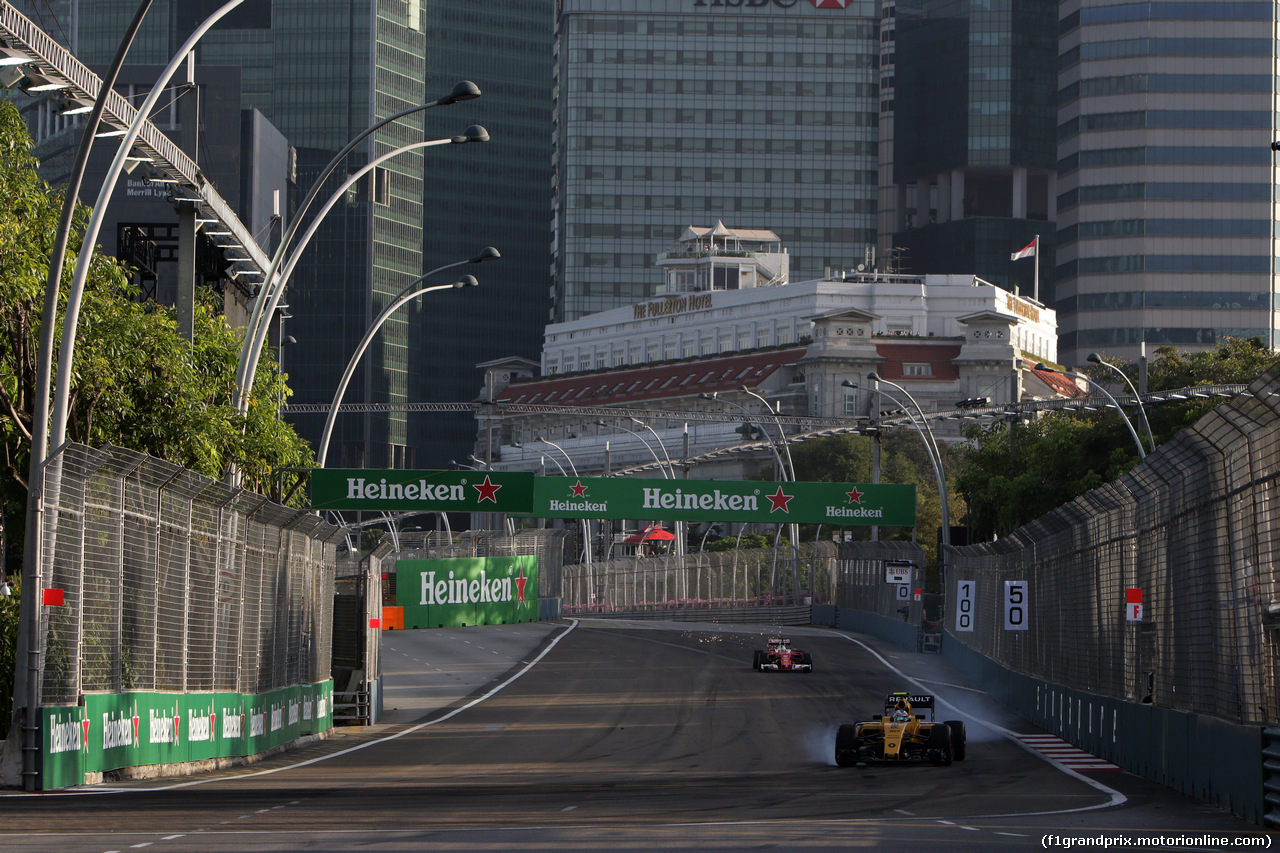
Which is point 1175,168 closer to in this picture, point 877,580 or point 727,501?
point 877,580

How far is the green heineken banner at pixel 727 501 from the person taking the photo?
52.0 meters

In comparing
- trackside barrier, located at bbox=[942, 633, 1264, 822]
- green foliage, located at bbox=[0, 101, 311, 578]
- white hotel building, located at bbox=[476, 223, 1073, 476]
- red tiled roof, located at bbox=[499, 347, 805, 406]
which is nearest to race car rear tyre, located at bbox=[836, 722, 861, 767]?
trackside barrier, located at bbox=[942, 633, 1264, 822]

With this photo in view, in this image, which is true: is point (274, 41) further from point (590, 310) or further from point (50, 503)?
point (50, 503)

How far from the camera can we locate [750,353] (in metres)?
170

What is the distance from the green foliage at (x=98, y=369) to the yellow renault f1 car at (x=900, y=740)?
32.1 ft

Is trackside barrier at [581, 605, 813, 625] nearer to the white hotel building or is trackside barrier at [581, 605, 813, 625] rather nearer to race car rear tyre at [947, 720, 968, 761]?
race car rear tyre at [947, 720, 968, 761]

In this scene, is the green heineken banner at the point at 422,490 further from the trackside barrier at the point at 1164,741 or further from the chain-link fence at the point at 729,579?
the chain-link fence at the point at 729,579

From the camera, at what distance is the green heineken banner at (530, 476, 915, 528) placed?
5197 centimetres

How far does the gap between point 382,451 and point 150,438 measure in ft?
571

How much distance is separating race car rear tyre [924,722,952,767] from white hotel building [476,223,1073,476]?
10948cm

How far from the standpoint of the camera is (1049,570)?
30.1m

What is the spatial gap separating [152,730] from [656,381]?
156991 mm

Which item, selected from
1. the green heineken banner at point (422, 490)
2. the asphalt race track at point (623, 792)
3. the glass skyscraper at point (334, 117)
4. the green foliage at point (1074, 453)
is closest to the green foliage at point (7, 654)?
the asphalt race track at point (623, 792)

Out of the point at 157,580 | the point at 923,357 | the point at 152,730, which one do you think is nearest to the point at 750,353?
the point at 923,357
